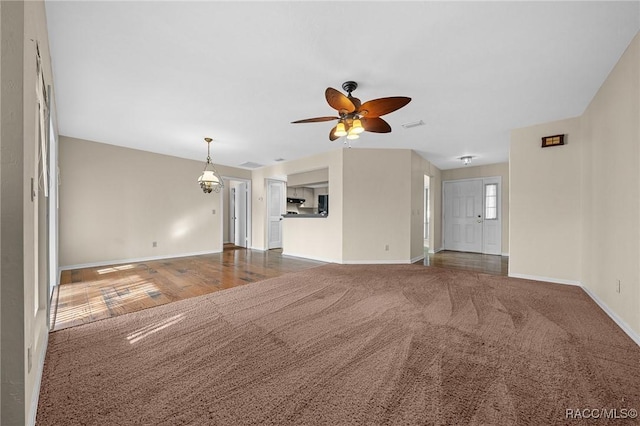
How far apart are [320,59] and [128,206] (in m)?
5.21

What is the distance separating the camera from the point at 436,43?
2109mm

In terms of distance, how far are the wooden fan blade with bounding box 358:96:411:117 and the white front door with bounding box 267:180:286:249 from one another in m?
5.16

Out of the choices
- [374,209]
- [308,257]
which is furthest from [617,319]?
[308,257]

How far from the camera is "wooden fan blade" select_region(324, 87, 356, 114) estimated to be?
7.38 ft

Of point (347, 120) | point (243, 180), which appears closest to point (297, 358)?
point (347, 120)

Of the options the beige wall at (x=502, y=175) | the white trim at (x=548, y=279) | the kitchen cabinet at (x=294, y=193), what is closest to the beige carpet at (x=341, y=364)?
the white trim at (x=548, y=279)

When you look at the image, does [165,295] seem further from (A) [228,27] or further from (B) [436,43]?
(B) [436,43]

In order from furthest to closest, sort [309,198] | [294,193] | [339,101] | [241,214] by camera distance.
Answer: [241,214], [309,198], [294,193], [339,101]

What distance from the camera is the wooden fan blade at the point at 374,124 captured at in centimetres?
273

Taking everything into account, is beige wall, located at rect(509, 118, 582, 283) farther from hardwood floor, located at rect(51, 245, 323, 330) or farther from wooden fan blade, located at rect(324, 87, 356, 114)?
hardwood floor, located at rect(51, 245, 323, 330)

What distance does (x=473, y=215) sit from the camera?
7.04 metres

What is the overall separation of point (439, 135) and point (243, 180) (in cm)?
528

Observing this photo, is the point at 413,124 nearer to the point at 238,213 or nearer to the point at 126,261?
the point at 238,213

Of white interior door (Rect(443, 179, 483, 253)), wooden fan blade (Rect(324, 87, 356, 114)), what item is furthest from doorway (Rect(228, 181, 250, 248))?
white interior door (Rect(443, 179, 483, 253))
